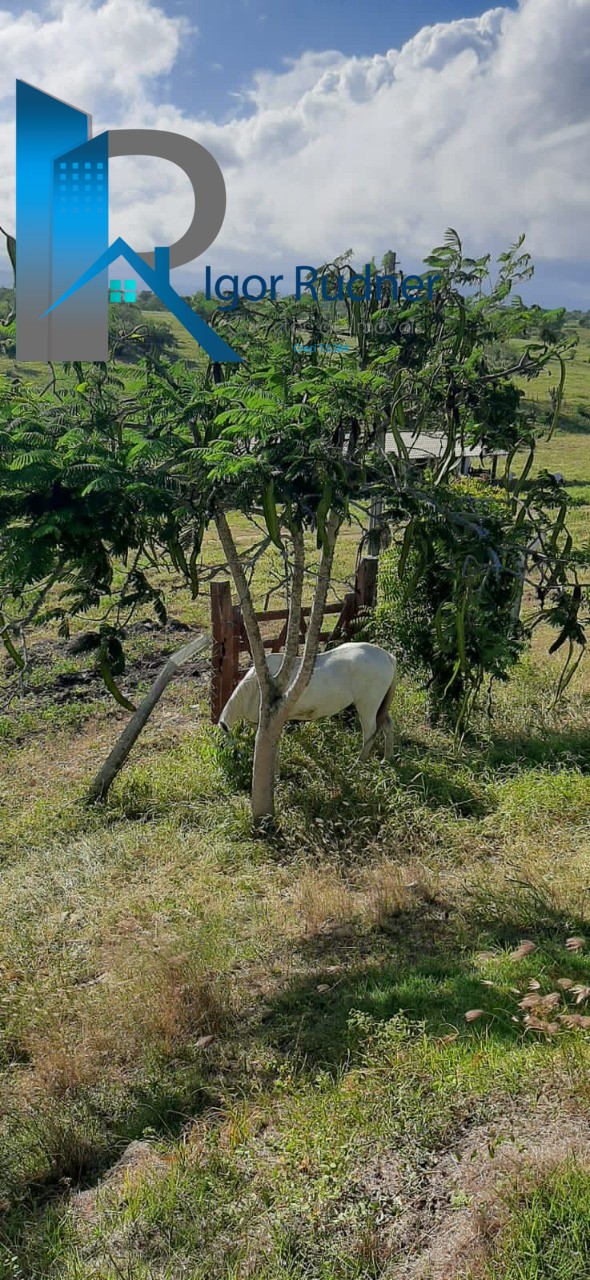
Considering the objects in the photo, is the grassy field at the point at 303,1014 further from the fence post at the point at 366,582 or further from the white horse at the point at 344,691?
the fence post at the point at 366,582

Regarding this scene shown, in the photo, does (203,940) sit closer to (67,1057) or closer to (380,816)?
(67,1057)

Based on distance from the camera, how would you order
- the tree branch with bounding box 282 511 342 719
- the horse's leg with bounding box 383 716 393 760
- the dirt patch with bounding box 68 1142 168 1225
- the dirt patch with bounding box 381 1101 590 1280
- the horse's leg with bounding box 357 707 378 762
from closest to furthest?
1. the dirt patch with bounding box 381 1101 590 1280
2. the dirt patch with bounding box 68 1142 168 1225
3. the tree branch with bounding box 282 511 342 719
4. the horse's leg with bounding box 357 707 378 762
5. the horse's leg with bounding box 383 716 393 760

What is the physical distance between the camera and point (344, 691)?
8672mm

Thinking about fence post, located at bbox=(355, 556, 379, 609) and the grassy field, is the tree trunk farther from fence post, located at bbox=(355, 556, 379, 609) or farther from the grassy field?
fence post, located at bbox=(355, 556, 379, 609)

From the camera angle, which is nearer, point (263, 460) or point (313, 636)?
point (263, 460)

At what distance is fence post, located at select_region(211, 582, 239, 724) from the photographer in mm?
9242

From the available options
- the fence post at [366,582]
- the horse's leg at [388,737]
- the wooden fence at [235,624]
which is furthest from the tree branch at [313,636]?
the fence post at [366,582]

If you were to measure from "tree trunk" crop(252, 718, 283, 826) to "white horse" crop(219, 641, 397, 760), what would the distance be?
0.76m

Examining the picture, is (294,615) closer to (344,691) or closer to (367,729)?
(344,691)

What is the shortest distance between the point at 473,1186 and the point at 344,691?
524 cm

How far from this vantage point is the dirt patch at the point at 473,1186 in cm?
342

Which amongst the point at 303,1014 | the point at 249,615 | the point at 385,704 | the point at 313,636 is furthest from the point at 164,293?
the point at 303,1014

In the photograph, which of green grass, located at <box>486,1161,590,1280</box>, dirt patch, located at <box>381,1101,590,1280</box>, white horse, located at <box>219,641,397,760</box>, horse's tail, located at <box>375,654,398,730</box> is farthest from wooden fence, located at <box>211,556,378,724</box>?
green grass, located at <box>486,1161,590,1280</box>

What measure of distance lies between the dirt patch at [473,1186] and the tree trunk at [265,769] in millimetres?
4013
